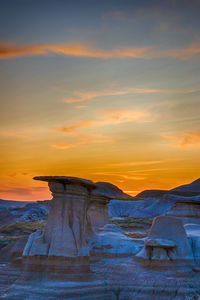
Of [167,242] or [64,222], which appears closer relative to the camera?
[64,222]

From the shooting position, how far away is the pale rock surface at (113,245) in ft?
Answer: 69.0

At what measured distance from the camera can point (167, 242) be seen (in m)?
18.0

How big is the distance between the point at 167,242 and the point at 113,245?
458cm

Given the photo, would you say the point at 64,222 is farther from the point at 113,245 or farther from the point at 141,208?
the point at 141,208

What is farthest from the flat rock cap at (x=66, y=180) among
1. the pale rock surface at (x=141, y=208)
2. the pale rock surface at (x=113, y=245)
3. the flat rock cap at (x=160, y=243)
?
the pale rock surface at (x=141, y=208)

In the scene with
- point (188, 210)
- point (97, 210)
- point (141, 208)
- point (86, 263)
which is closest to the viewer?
point (86, 263)

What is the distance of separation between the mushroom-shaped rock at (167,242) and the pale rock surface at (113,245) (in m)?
2.39

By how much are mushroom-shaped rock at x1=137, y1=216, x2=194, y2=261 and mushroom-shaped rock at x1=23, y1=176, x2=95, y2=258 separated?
4.71m

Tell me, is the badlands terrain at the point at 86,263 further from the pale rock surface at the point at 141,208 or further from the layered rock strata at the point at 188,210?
the pale rock surface at the point at 141,208

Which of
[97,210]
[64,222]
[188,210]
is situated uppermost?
[97,210]

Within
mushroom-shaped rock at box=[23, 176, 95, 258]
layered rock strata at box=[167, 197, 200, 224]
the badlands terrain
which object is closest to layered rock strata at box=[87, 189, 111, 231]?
layered rock strata at box=[167, 197, 200, 224]

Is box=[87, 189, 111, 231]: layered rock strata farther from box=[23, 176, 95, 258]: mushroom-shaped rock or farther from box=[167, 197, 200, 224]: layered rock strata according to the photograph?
box=[23, 176, 95, 258]: mushroom-shaped rock

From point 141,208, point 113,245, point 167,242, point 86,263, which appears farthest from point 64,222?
point 141,208

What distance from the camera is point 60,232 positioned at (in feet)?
48.5
